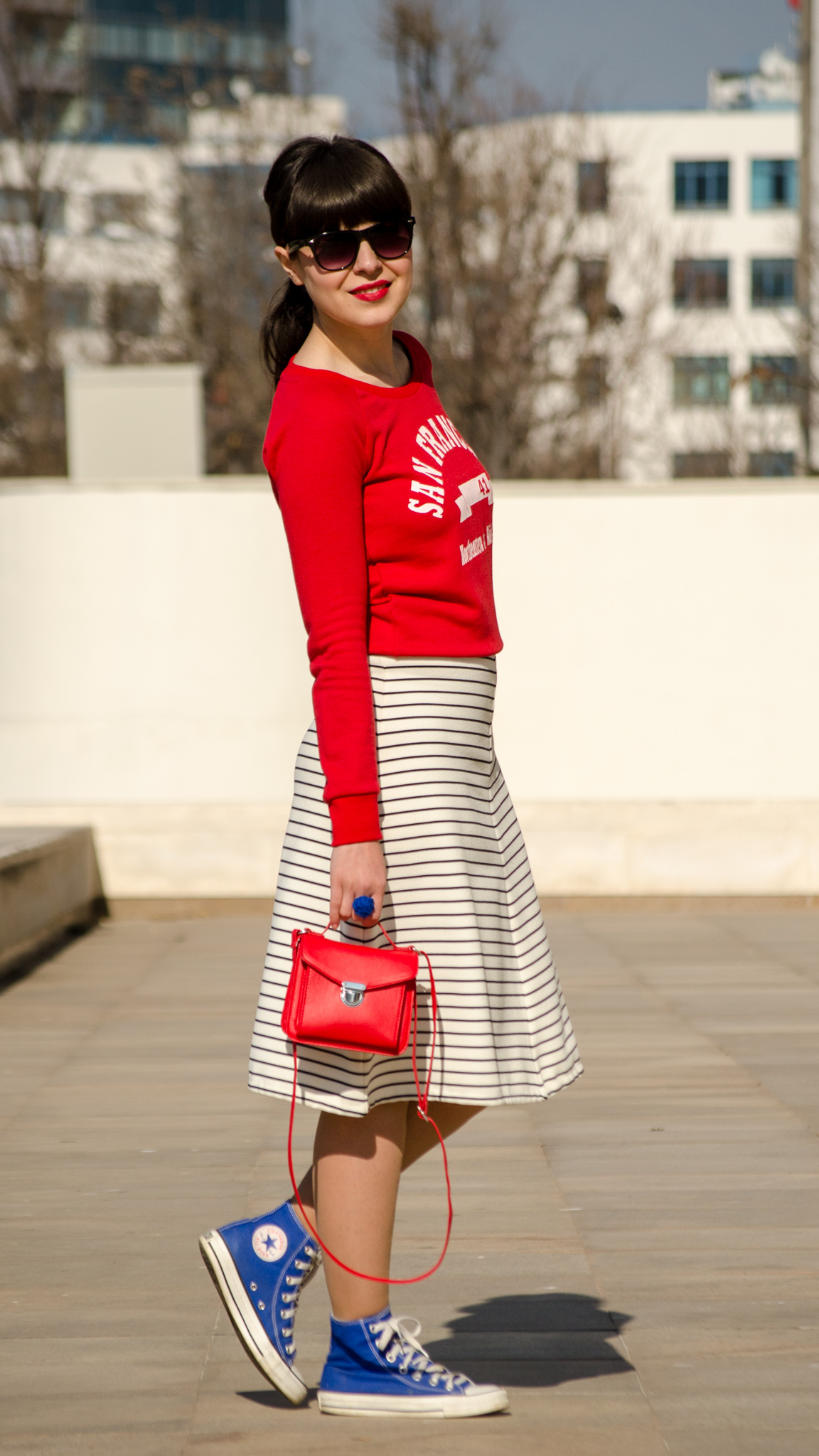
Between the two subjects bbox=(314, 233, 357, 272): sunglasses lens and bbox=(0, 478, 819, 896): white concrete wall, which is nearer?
bbox=(314, 233, 357, 272): sunglasses lens

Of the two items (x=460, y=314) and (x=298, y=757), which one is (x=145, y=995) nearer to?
(x=298, y=757)

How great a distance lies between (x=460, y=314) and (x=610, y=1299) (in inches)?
674

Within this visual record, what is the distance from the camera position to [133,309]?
2447cm

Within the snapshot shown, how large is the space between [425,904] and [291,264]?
39.2 inches

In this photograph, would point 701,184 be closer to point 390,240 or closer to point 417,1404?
point 390,240

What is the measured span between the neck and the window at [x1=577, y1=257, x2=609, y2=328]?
1870cm

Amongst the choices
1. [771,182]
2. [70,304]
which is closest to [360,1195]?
[70,304]

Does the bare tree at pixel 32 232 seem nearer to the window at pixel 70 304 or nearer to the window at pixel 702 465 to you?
the window at pixel 70 304

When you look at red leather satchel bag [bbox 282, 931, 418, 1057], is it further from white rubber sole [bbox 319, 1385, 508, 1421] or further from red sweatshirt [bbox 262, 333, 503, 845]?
white rubber sole [bbox 319, 1385, 508, 1421]

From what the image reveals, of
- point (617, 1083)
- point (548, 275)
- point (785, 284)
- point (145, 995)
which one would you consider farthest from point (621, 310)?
point (785, 284)

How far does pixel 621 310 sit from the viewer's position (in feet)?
71.9

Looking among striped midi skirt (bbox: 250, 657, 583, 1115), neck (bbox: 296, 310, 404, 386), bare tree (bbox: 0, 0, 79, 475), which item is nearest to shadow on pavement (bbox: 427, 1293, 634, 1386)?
striped midi skirt (bbox: 250, 657, 583, 1115)

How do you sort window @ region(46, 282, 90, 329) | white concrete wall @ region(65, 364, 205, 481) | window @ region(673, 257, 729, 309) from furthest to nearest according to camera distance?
window @ region(46, 282, 90, 329), window @ region(673, 257, 729, 309), white concrete wall @ region(65, 364, 205, 481)

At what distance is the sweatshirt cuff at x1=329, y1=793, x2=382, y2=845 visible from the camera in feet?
8.02
